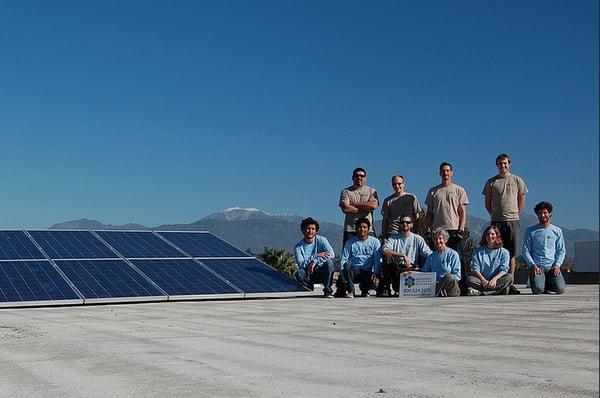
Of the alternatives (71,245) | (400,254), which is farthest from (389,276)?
(71,245)

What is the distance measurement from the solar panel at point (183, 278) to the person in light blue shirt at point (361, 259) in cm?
162

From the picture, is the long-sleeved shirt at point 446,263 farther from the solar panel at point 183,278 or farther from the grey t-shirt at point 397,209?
the solar panel at point 183,278

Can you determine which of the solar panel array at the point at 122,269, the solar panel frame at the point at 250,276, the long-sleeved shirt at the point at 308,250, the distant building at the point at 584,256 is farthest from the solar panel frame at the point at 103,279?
the distant building at the point at 584,256

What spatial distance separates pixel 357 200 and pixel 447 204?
4.56 ft

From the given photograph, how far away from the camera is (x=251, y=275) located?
12.7 meters

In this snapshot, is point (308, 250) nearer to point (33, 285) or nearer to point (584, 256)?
point (33, 285)

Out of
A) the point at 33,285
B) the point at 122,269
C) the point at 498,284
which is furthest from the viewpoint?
the point at 122,269

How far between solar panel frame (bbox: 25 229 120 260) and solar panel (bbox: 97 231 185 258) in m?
0.21

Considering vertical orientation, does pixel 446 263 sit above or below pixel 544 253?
below

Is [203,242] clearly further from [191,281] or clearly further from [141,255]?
[191,281]

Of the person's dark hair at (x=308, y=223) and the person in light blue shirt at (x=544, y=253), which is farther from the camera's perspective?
the person's dark hair at (x=308, y=223)

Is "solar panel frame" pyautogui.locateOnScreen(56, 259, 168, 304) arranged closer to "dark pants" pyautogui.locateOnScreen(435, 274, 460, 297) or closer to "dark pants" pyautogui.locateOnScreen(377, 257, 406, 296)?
"dark pants" pyautogui.locateOnScreen(377, 257, 406, 296)

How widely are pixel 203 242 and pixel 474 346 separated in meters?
9.82

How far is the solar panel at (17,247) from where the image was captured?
39.7 ft
